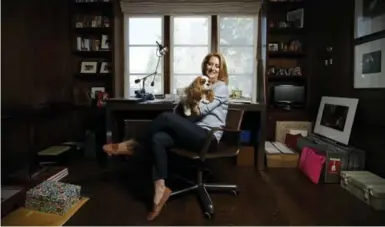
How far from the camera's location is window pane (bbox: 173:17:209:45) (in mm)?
4363

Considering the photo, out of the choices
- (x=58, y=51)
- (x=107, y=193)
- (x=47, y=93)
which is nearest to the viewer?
(x=107, y=193)

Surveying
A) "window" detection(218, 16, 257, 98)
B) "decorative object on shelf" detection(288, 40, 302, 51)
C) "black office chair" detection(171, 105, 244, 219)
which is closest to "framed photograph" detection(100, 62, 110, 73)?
"window" detection(218, 16, 257, 98)

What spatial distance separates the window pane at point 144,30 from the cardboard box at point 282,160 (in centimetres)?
214

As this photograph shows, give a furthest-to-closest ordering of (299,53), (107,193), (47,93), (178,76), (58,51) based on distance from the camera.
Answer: (178,76), (299,53), (58,51), (47,93), (107,193)

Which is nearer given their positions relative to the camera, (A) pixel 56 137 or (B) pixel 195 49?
(A) pixel 56 137

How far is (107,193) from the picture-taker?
2553 mm

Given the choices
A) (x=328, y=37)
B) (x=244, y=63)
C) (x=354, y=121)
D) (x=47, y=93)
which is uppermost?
(x=328, y=37)

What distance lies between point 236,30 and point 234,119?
198cm

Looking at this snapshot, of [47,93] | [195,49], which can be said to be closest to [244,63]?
[195,49]

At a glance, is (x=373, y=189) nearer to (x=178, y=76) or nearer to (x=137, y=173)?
(x=137, y=173)

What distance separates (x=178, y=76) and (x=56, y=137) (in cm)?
171

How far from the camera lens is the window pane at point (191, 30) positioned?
4363 mm

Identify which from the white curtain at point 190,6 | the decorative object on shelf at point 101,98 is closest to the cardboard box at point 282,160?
the white curtain at point 190,6

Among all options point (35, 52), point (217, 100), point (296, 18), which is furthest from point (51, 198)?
point (296, 18)
